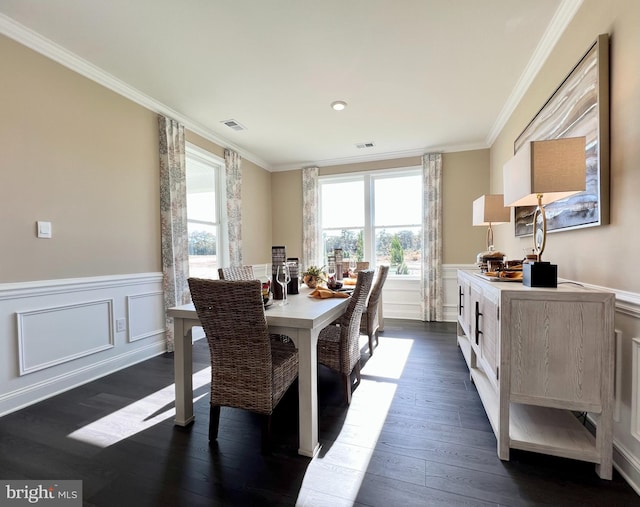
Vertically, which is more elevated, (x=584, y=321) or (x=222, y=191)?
(x=222, y=191)

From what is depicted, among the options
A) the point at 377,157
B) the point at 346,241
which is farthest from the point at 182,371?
the point at 377,157

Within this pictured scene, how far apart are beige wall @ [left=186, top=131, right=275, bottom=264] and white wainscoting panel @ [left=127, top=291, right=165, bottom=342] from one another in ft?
5.53

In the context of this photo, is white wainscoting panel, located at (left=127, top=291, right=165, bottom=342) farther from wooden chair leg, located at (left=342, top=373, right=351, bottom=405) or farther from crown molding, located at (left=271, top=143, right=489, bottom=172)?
crown molding, located at (left=271, top=143, right=489, bottom=172)

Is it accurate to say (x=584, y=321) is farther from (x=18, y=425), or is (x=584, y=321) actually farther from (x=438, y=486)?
(x=18, y=425)

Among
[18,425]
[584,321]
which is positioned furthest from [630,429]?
[18,425]

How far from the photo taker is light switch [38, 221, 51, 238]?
2.30 meters

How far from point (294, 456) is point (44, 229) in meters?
2.52

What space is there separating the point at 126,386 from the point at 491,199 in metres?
3.66

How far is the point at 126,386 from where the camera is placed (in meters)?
2.49

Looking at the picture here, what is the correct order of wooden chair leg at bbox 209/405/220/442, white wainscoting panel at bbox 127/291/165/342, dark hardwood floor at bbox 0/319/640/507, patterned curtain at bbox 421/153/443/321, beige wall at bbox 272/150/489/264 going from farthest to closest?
patterned curtain at bbox 421/153/443/321
beige wall at bbox 272/150/489/264
white wainscoting panel at bbox 127/291/165/342
wooden chair leg at bbox 209/405/220/442
dark hardwood floor at bbox 0/319/640/507

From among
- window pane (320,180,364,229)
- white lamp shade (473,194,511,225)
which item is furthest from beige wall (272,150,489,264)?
white lamp shade (473,194,511,225)

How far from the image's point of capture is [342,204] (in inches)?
213

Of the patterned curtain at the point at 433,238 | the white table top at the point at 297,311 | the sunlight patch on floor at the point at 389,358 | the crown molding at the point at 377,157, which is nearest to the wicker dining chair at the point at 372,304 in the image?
the sunlight patch on floor at the point at 389,358

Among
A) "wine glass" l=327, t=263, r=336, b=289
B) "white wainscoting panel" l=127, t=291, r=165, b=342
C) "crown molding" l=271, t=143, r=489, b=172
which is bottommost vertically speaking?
"white wainscoting panel" l=127, t=291, r=165, b=342
